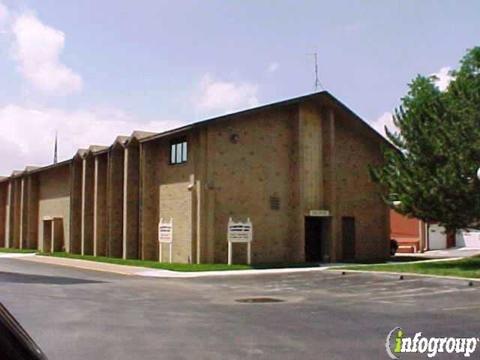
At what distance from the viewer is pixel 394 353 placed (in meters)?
8.73

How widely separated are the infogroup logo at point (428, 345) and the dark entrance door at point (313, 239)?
22.6 metres

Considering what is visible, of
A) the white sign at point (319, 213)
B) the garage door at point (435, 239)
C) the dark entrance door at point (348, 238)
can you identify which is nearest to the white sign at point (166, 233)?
the white sign at point (319, 213)

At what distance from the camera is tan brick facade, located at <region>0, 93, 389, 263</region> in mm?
29719

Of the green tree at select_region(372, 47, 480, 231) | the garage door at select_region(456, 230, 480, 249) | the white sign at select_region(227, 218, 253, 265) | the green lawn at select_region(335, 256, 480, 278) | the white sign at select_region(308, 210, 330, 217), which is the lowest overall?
the green lawn at select_region(335, 256, 480, 278)

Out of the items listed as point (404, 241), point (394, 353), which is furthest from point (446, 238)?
point (394, 353)

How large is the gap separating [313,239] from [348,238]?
2.09 meters

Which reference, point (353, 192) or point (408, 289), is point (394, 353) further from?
point (353, 192)

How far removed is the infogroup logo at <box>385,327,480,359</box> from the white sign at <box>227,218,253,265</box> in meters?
18.8

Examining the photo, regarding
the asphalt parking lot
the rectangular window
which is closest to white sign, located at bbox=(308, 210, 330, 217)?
the rectangular window

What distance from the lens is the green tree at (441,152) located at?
79.6ft

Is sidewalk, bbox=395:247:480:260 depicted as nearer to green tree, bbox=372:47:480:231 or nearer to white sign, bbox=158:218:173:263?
green tree, bbox=372:47:480:231

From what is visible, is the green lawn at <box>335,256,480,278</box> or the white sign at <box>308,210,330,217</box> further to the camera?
the white sign at <box>308,210,330,217</box>

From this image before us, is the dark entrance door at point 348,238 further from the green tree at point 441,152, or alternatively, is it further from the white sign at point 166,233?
the white sign at point 166,233

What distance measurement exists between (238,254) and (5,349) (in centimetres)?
2864
